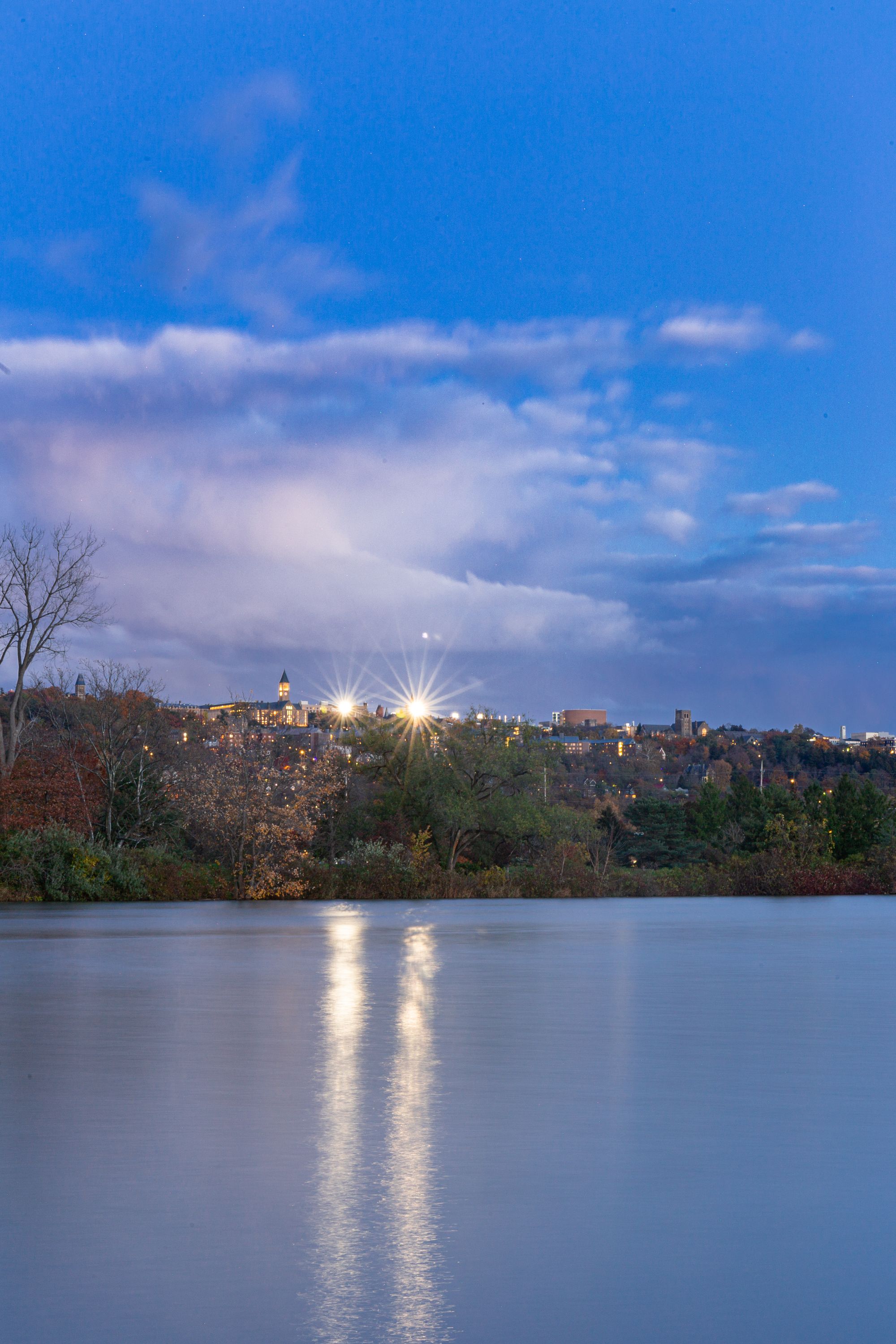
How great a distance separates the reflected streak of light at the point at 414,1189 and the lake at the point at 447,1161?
2cm

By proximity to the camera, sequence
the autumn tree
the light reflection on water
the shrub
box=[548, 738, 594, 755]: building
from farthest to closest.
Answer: box=[548, 738, 594, 755]: building
the autumn tree
the shrub
the light reflection on water

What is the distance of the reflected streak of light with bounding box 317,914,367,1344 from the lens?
3.91 meters

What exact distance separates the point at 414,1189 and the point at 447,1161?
1.61ft

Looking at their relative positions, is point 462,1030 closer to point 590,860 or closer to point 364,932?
point 364,932

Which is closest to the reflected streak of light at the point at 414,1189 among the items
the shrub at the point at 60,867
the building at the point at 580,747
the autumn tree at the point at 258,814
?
the autumn tree at the point at 258,814

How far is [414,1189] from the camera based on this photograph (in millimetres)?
5211

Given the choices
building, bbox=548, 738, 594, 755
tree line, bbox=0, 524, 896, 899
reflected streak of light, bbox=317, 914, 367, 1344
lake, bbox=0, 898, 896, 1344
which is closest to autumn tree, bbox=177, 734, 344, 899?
tree line, bbox=0, 524, 896, 899

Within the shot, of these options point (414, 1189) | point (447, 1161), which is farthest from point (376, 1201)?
point (447, 1161)

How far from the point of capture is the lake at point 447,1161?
3916mm

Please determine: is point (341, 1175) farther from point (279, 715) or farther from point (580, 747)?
point (580, 747)

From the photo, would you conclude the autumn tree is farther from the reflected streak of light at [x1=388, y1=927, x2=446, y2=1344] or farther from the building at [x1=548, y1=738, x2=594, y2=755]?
the building at [x1=548, y1=738, x2=594, y2=755]

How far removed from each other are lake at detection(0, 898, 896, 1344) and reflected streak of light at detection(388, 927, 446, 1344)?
16mm

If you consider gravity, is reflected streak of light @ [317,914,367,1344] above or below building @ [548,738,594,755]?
below

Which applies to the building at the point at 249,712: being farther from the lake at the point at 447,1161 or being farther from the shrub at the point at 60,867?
the lake at the point at 447,1161
